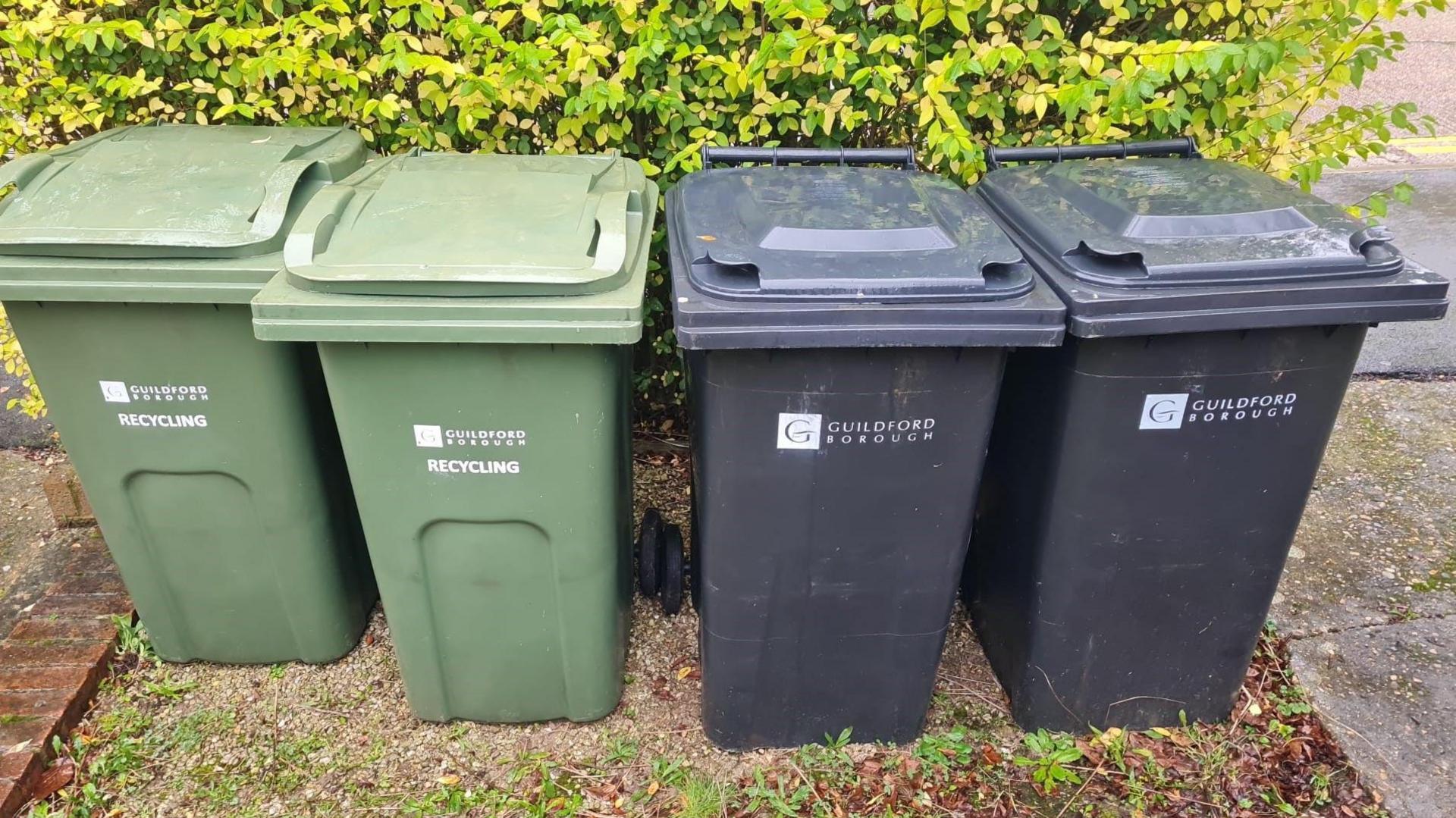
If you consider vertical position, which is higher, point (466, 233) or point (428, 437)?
point (466, 233)

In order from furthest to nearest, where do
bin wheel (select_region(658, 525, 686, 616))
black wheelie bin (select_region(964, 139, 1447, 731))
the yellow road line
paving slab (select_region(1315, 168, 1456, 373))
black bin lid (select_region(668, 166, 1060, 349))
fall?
the yellow road line → paving slab (select_region(1315, 168, 1456, 373)) → bin wheel (select_region(658, 525, 686, 616)) → black wheelie bin (select_region(964, 139, 1447, 731)) → black bin lid (select_region(668, 166, 1060, 349))

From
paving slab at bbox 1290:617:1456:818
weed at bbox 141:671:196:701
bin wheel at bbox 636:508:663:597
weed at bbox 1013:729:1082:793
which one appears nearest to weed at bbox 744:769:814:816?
weed at bbox 1013:729:1082:793

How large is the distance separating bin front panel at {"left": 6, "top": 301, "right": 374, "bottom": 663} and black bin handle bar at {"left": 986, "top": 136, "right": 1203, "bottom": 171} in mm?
2169

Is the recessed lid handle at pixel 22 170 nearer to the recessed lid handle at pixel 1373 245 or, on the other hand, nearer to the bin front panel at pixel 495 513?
the bin front panel at pixel 495 513

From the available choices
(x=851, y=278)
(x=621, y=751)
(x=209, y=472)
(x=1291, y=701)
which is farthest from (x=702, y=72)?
(x=1291, y=701)

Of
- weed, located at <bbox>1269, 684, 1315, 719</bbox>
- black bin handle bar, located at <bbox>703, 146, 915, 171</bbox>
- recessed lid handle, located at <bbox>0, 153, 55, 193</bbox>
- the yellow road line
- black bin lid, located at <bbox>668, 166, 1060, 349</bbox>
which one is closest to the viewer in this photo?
black bin lid, located at <bbox>668, 166, 1060, 349</bbox>

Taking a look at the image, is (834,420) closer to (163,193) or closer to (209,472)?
(209,472)

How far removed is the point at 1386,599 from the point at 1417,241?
12.8 feet

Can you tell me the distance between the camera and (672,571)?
3102 mm

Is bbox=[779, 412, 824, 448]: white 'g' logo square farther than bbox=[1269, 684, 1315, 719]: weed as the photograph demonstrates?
No

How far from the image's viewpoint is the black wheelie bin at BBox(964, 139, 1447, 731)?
83.3 inches

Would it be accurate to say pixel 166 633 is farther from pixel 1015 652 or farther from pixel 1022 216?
pixel 1022 216

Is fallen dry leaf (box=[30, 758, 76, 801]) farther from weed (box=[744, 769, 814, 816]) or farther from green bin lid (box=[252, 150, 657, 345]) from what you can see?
weed (box=[744, 769, 814, 816])

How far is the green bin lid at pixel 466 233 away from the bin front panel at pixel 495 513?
0.16 meters
